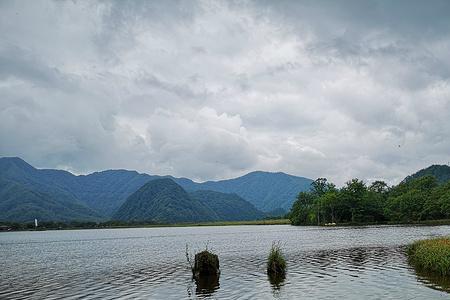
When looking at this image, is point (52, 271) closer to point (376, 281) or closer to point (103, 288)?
point (103, 288)

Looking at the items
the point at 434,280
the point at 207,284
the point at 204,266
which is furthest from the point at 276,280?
the point at 434,280

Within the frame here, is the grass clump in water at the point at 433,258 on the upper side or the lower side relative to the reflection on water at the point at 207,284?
upper

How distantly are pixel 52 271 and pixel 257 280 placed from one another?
31.2 meters

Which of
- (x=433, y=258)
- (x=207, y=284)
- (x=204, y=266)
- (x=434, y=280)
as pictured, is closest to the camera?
(x=434, y=280)

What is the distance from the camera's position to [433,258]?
45250mm

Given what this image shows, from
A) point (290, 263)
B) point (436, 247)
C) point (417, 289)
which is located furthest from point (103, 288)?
point (436, 247)

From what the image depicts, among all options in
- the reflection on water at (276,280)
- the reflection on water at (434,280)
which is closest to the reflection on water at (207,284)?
the reflection on water at (276,280)

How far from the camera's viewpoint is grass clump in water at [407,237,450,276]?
42844mm

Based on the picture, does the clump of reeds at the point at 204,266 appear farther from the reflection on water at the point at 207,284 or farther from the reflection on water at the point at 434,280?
the reflection on water at the point at 434,280

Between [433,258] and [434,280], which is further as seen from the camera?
[433,258]

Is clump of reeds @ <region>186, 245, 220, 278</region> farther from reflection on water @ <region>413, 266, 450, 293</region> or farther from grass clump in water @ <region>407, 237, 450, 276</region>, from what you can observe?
grass clump in water @ <region>407, 237, 450, 276</region>

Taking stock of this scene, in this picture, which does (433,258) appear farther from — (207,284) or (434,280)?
(207,284)

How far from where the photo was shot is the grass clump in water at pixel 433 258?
4284 cm

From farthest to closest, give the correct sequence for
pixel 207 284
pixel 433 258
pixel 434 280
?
pixel 433 258
pixel 207 284
pixel 434 280
